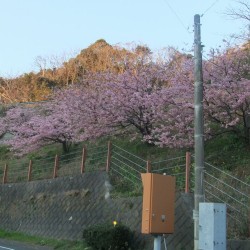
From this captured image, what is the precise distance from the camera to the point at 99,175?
17000mm

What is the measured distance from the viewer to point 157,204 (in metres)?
10.6

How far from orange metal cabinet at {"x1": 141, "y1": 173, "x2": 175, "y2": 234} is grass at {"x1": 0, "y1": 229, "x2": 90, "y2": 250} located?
12.7 feet

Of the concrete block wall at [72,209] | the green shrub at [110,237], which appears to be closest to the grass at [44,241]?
the concrete block wall at [72,209]

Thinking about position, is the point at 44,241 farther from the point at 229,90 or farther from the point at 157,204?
the point at 229,90

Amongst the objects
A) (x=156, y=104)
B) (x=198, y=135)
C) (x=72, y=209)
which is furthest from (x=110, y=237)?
(x=156, y=104)

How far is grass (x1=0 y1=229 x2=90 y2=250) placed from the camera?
1523cm

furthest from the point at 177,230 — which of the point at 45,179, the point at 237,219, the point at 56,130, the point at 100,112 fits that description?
the point at 56,130

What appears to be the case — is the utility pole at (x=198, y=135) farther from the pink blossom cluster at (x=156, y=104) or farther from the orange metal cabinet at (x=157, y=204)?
the pink blossom cluster at (x=156, y=104)

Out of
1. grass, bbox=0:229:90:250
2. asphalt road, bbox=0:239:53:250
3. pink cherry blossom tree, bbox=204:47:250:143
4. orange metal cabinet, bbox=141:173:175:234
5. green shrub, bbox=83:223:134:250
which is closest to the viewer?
orange metal cabinet, bbox=141:173:175:234

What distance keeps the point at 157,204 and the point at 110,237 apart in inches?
104

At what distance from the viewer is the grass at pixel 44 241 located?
50.0ft

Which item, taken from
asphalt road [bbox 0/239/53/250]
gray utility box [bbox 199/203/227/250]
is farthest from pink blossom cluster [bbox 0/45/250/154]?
gray utility box [bbox 199/203/227/250]

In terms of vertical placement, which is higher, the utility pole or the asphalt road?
the utility pole

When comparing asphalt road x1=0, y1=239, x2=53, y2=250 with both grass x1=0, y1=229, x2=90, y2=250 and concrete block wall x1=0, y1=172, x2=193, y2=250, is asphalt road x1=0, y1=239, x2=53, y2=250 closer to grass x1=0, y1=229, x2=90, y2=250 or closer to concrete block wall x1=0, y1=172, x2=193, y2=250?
grass x1=0, y1=229, x2=90, y2=250
